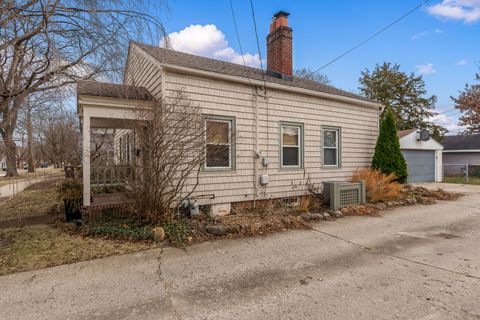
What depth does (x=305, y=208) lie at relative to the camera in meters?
7.40

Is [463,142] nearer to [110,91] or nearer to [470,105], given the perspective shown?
[470,105]

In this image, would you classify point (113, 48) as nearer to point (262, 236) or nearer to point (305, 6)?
point (262, 236)

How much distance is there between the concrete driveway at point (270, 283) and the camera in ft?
9.36

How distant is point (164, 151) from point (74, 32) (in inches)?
105

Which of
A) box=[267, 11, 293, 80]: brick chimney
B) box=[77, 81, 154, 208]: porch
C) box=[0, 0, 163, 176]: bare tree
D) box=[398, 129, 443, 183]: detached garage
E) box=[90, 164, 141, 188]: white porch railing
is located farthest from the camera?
box=[398, 129, 443, 183]: detached garage

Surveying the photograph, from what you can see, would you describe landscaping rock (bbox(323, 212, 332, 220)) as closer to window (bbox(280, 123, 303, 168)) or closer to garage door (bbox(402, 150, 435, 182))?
window (bbox(280, 123, 303, 168))

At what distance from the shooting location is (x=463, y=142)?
26.5 meters

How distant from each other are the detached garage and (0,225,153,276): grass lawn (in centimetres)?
1423

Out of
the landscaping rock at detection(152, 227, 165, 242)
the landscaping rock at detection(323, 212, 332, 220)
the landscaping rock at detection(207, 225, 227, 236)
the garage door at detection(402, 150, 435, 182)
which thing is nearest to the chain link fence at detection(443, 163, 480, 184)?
the garage door at detection(402, 150, 435, 182)

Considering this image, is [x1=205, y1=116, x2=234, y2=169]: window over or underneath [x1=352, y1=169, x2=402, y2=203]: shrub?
over

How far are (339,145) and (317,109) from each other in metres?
1.60

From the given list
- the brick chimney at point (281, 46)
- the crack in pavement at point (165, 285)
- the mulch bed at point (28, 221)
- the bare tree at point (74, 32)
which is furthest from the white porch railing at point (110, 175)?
the brick chimney at point (281, 46)

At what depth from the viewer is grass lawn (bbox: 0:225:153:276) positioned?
13.6 feet

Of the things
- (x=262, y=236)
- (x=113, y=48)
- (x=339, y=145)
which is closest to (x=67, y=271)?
(x=262, y=236)
